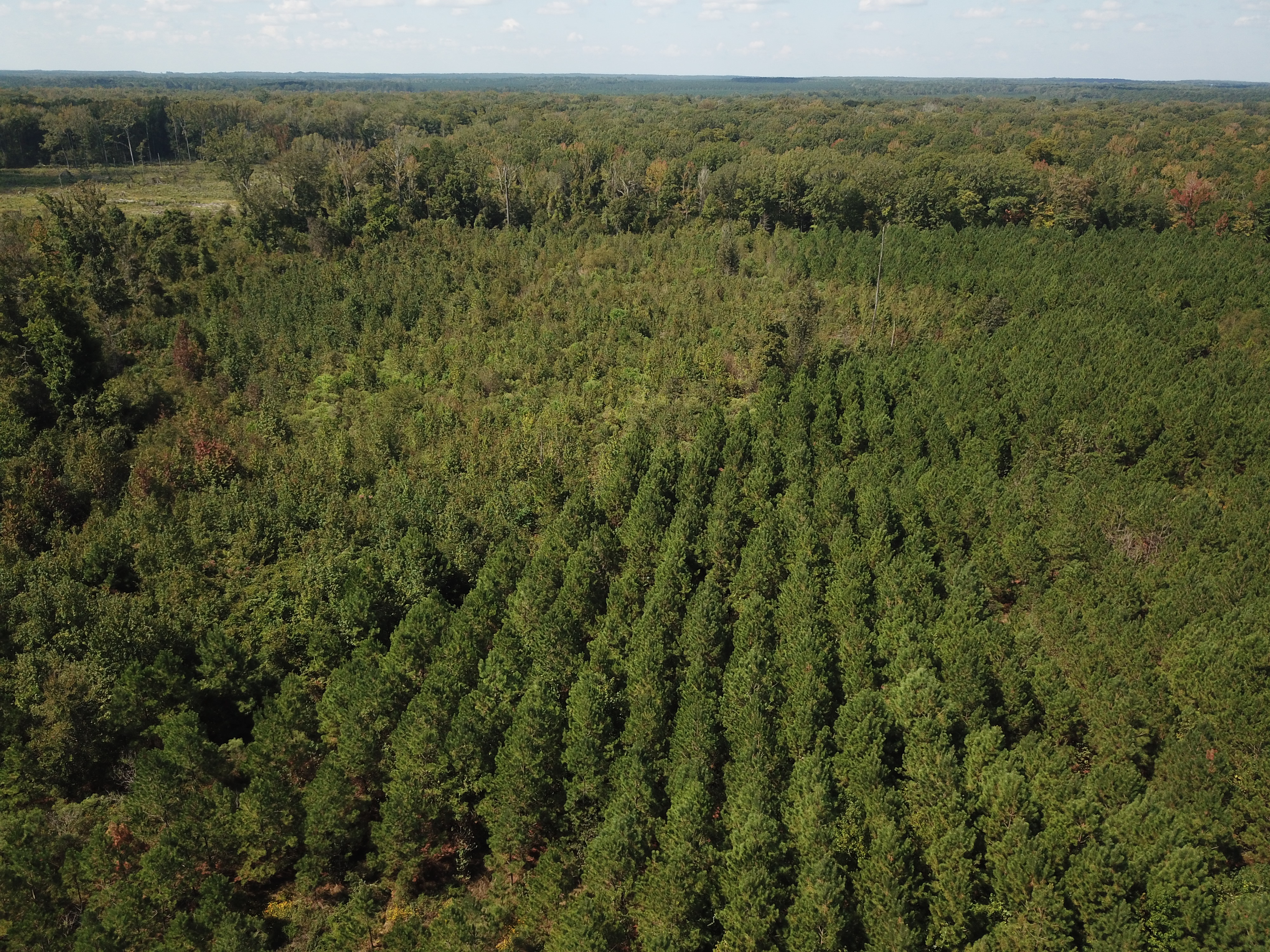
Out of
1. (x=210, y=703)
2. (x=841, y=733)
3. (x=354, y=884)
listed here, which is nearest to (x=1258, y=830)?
(x=841, y=733)

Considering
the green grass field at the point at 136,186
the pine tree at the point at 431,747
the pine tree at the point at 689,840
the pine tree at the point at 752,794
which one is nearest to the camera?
the pine tree at the point at 752,794

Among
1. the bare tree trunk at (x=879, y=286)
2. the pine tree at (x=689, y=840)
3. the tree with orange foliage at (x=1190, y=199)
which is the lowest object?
the pine tree at (x=689, y=840)

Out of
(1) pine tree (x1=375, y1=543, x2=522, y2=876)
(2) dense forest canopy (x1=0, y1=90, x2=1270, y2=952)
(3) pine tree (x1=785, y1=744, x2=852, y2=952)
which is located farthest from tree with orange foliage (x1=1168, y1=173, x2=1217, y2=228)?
(1) pine tree (x1=375, y1=543, x2=522, y2=876)

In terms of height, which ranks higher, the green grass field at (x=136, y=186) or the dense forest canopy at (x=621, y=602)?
the green grass field at (x=136, y=186)

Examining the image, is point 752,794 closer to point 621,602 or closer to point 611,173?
point 621,602

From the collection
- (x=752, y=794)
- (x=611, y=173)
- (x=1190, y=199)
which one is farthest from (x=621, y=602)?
(x=1190, y=199)

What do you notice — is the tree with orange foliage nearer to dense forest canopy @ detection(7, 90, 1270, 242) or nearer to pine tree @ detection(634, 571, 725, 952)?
dense forest canopy @ detection(7, 90, 1270, 242)

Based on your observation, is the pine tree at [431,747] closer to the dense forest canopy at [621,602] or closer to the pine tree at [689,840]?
the dense forest canopy at [621,602]

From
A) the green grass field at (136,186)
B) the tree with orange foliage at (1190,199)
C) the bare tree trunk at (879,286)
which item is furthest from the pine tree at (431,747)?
Answer: the tree with orange foliage at (1190,199)
